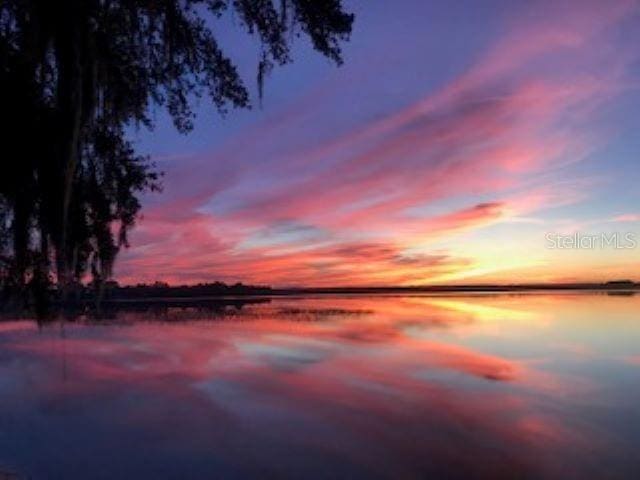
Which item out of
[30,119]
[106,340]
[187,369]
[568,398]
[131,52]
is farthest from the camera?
[106,340]

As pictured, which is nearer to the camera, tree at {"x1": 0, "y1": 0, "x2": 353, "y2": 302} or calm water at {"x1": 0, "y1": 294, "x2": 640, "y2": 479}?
tree at {"x1": 0, "y1": 0, "x2": 353, "y2": 302}

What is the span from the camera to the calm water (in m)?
8.98

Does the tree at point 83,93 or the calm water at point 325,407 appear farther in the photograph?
the calm water at point 325,407

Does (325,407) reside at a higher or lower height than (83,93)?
lower

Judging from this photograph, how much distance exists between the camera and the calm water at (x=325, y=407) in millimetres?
8977

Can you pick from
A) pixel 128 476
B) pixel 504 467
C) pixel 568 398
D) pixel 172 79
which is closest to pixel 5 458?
pixel 128 476

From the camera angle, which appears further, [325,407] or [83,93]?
[325,407]

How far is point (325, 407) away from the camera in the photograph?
13.5 meters

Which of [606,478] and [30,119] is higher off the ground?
[30,119]

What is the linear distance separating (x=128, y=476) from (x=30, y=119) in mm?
5043

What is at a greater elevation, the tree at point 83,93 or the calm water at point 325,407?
the tree at point 83,93

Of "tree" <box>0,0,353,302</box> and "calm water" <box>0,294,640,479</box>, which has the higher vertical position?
"tree" <box>0,0,353,302</box>

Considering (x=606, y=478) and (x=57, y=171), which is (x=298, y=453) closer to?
(x=606, y=478)

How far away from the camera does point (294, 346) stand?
2406 cm
